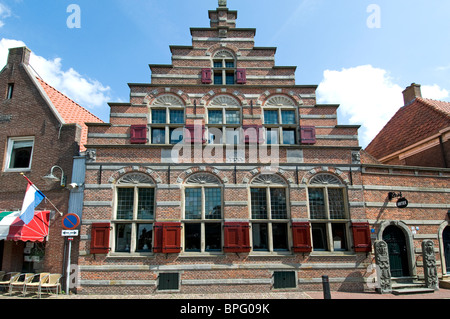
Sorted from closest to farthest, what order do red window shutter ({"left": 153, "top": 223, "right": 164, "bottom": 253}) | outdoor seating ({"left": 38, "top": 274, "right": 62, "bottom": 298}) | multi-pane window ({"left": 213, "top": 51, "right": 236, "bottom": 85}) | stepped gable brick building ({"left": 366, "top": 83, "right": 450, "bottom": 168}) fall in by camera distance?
outdoor seating ({"left": 38, "top": 274, "right": 62, "bottom": 298}), red window shutter ({"left": 153, "top": 223, "right": 164, "bottom": 253}), multi-pane window ({"left": 213, "top": 51, "right": 236, "bottom": 85}), stepped gable brick building ({"left": 366, "top": 83, "right": 450, "bottom": 168})

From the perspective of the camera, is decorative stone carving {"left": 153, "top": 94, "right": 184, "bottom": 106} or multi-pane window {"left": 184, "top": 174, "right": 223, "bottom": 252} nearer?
multi-pane window {"left": 184, "top": 174, "right": 223, "bottom": 252}

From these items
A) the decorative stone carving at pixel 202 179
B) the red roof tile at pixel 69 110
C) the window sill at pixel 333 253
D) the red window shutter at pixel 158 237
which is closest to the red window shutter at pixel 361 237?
the window sill at pixel 333 253

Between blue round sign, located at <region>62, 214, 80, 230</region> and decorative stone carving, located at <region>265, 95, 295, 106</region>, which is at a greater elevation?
decorative stone carving, located at <region>265, 95, 295, 106</region>

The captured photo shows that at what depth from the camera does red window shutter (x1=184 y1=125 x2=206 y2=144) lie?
447 inches

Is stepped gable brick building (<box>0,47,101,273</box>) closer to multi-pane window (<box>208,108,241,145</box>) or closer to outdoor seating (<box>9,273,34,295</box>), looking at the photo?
outdoor seating (<box>9,273,34,295</box>)

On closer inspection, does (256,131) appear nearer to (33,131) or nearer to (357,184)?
(357,184)

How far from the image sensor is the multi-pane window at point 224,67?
12680 mm

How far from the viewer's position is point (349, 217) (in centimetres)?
1103

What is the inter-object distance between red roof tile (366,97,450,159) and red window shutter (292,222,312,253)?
9386 mm

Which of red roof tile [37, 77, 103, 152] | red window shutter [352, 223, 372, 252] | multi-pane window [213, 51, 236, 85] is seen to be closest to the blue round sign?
red roof tile [37, 77, 103, 152]

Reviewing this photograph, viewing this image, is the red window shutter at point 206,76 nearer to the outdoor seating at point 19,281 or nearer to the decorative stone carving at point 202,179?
the decorative stone carving at point 202,179

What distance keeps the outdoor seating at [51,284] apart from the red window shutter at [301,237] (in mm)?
8442
